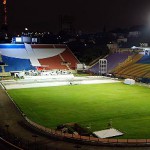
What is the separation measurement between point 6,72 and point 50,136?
4030cm

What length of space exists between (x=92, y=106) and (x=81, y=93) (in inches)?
308

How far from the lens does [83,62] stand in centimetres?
6975

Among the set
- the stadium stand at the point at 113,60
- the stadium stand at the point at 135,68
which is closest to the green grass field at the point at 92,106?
the stadium stand at the point at 135,68

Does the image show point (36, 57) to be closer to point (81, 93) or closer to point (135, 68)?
point (135, 68)

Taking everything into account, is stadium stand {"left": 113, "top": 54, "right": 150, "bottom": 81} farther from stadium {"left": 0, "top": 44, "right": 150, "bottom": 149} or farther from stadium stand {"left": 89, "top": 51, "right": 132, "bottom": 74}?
stadium stand {"left": 89, "top": 51, "right": 132, "bottom": 74}

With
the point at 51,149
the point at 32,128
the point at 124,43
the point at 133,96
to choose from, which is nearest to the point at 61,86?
the point at 133,96

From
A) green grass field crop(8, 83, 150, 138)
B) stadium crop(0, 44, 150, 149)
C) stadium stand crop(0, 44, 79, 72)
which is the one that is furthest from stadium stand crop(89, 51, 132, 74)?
green grass field crop(8, 83, 150, 138)

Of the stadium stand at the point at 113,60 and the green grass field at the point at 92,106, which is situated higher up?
the stadium stand at the point at 113,60

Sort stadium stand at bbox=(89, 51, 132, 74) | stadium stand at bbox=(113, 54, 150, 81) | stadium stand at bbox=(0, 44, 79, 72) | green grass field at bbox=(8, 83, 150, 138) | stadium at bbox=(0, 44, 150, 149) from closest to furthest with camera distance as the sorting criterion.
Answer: stadium at bbox=(0, 44, 150, 149) → green grass field at bbox=(8, 83, 150, 138) → stadium stand at bbox=(113, 54, 150, 81) → stadium stand at bbox=(89, 51, 132, 74) → stadium stand at bbox=(0, 44, 79, 72)

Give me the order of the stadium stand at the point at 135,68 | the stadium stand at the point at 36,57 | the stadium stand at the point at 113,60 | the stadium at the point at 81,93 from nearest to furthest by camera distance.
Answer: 1. the stadium at the point at 81,93
2. the stadium stand at the point at 135,68
3. the stadium stand at the point at 113,60
4. the stadium stand at the point at 36,57

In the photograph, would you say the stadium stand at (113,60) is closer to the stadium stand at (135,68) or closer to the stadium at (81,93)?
the stadium at (81,93)

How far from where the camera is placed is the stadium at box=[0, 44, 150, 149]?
22.1 metres

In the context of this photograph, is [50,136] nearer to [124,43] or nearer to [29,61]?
[29,61]

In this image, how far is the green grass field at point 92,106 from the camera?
76.8ft
